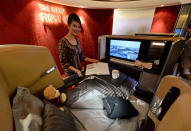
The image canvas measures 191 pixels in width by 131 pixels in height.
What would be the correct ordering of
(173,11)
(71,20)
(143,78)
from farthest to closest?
(173,11) < (143,78) < (71,20)

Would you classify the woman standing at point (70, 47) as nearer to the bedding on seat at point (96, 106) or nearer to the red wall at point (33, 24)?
the bedding on seat at point (96, 106)

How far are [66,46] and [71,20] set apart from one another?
0.35 m

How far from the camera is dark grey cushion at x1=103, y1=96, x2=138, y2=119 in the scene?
59cm

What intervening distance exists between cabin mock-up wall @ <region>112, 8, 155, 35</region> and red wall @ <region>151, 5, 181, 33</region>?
196mm

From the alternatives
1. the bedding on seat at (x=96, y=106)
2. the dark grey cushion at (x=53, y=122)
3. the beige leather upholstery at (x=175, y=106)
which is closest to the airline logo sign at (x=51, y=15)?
the bedding on seat at (x=96, y=106)

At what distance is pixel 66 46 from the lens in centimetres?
102

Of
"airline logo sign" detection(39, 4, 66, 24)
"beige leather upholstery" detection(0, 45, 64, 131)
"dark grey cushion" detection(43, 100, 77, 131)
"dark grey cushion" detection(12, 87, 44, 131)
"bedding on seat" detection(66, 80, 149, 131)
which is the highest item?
"airline logo sign" detection(39, 4, 66, 24)

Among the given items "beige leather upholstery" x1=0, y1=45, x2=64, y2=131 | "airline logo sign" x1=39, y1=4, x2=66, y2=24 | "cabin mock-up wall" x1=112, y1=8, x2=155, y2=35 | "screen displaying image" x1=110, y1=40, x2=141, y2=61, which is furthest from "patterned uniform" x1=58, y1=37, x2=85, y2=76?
"cabin mock-up wall" x1=112, y1=8, x2=155, y2=35

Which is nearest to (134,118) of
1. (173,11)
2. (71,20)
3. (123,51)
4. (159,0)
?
(123,51)

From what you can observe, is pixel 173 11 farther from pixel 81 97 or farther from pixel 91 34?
pixel 81 97

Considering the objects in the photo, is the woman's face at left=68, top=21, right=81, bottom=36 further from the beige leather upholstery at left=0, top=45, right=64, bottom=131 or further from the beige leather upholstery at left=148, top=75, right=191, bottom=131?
the beige leather upholstery at left=148, top=75, right=191, bottom=131

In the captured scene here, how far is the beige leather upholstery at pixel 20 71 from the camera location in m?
0.39

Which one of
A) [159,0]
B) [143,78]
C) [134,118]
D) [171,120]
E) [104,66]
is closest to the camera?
[171,120]

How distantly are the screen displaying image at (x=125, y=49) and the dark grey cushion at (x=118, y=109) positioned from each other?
844mm
